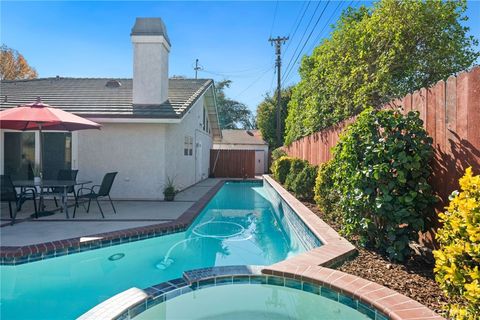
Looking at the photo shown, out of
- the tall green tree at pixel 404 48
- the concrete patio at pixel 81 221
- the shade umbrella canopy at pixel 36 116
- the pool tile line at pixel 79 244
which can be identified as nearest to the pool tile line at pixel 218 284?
the pool tile line at pixel 79 244

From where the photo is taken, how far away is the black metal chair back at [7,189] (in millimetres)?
6723

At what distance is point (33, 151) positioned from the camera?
10016 millimetres

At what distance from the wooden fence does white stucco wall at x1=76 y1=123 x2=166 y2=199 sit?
7982 millimetres

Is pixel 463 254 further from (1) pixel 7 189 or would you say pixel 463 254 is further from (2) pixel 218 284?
(1) pixel 7 189

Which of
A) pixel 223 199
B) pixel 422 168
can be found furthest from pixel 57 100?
pixel 422 168

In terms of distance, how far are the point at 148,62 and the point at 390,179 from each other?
962cm

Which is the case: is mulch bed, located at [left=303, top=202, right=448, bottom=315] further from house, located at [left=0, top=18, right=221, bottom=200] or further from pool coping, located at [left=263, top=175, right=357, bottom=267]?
house, located at [left=0, top=18, right=221, bottom=200]

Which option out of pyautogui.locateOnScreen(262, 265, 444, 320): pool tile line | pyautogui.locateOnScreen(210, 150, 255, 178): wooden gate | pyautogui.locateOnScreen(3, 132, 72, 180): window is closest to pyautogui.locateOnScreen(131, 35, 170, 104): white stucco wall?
pyautogui.locateOnScreen(3, 132, 72, 180): window

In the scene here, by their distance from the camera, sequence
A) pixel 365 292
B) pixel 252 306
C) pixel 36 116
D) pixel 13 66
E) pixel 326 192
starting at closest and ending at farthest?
pixel 365 292, pixel 252 306, pixel 36 116, pixel 326 192, pixel 13 66

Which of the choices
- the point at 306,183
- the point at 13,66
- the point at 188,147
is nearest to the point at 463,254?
the point at 306,183

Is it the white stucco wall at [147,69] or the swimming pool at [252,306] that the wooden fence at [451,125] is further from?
the white stucco wall at [147,69]

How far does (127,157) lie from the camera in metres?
10.2

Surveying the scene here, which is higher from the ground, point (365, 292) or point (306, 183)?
point (306, 183)

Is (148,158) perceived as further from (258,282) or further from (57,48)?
(57,48)
